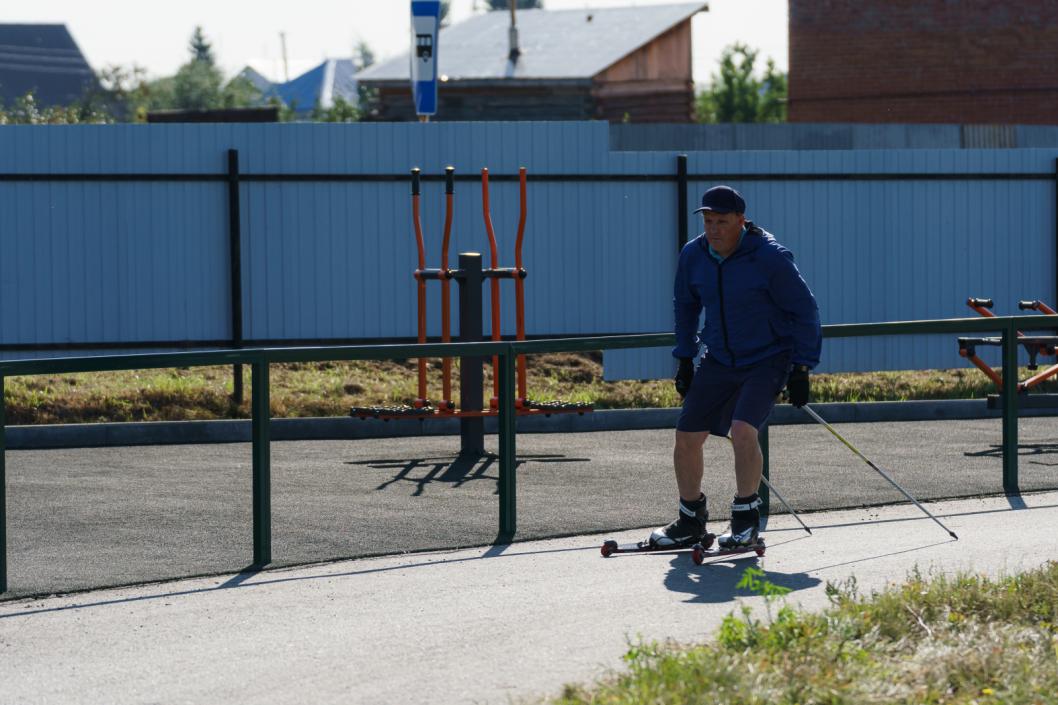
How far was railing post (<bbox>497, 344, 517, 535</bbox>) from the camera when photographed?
335 inches

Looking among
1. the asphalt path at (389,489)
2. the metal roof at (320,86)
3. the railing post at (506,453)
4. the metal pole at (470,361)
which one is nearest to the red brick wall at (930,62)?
the asphalt path at (389,489)

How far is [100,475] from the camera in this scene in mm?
11195

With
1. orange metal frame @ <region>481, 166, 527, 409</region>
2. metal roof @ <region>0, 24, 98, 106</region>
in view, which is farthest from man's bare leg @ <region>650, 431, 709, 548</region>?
metal roof @ <region>0, 24, 98, 106</region>

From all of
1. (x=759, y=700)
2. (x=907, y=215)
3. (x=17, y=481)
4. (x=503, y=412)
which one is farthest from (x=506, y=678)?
(x=907, y=215)

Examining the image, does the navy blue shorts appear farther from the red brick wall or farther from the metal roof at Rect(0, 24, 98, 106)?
the metal roof at Rect(0, 24, 98, 106)

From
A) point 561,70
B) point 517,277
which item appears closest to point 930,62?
point 561,70

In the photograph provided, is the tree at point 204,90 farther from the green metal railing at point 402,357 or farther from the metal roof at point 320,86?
the green metal railing at point 402,357

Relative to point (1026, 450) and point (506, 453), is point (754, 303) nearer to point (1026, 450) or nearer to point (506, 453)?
point (506, 453)

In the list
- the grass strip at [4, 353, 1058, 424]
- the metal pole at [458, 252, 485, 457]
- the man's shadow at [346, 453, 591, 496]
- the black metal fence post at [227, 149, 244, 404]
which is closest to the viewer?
the man's shadow at [346, 453, 591, 496]

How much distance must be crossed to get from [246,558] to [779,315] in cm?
280

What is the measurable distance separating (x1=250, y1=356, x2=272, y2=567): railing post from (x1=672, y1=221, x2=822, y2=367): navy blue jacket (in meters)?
2.07

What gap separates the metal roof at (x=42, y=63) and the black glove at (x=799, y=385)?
3429 inches

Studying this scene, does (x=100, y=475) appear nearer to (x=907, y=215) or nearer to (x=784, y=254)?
(x=784, y=254)

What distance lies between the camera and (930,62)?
118ft
